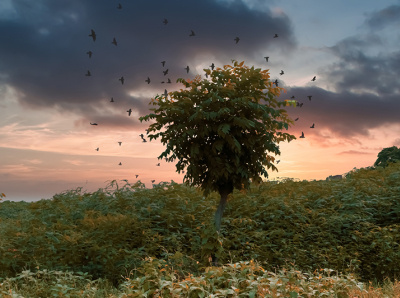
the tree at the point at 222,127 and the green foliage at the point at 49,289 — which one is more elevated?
the tree at the point at 222,127

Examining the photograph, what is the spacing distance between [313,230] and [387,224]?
8.13ft

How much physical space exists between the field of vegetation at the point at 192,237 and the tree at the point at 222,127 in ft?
4.61

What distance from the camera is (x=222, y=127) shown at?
835 cm

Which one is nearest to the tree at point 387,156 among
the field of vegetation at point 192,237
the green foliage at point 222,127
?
the field of vegetation at point 192,237

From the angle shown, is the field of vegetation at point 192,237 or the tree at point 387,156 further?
the tree at point 387,156

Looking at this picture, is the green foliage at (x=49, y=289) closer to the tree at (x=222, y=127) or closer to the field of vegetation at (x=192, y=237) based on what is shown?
the field of vegetation at (x=192, y=237)

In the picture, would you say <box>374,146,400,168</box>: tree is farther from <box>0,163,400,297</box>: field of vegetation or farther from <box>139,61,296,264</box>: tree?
<box>139,61,296,264</box>: tree

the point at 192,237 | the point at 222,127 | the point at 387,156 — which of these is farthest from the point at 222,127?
the point at 387,156

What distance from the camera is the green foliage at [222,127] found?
8.54 metres

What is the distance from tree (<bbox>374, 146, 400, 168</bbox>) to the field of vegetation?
876cm

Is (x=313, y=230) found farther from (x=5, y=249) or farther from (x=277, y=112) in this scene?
(x=5, y=249)

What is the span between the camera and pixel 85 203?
12.6m

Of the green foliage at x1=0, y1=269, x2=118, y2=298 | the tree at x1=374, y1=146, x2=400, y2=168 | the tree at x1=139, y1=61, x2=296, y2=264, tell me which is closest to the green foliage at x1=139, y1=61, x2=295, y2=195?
the tree at x1=139, y1=61, x2=296, y2=264

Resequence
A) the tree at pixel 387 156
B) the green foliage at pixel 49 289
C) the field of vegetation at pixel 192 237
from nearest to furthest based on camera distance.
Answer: the green foliage at pixel 49 289 < the field of vegetation at pixel 192 237 < the tree at pixel 387 156
